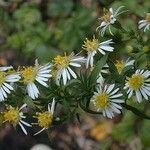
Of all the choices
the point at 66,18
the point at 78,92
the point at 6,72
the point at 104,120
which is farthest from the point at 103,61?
the point at 66,18

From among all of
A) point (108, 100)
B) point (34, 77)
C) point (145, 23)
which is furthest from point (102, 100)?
point (145, 23)

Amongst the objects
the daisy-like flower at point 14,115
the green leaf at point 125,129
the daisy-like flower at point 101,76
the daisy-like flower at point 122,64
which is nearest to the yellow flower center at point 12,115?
the daisy-like flower at point 14,115

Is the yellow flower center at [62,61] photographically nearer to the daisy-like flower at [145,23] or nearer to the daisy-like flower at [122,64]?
the daisy-like flower at [122,64]

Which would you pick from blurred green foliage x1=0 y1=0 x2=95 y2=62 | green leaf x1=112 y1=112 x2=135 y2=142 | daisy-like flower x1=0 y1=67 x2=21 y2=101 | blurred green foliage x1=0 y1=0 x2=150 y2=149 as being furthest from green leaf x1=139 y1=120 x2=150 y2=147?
daisy-like flower x1=0 y1=67 x2=21 y2=101

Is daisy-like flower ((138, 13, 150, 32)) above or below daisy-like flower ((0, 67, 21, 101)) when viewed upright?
above

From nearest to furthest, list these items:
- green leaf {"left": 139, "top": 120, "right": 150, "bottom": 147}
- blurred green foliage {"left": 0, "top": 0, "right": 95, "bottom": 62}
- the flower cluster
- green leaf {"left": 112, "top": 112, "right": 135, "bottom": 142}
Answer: the flower cluster, green leaf {"left": 139, "top": 120, "right": 150, "bottom": 147}, green leaf {"left": 112, "top": 112, "right": 135, "bottom": 142}, blurred green foliage {"left": 0, "top": 0, "right": 95, "bottom": 62}

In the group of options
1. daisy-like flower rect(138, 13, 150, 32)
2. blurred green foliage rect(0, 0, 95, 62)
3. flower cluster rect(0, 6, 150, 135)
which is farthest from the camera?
blurred green foliage rect(0, 0, 95, 62)

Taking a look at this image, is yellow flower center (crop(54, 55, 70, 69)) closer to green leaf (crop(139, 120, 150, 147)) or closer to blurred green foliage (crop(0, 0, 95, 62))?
green leaf (crop(139, 120, 150, 147))
